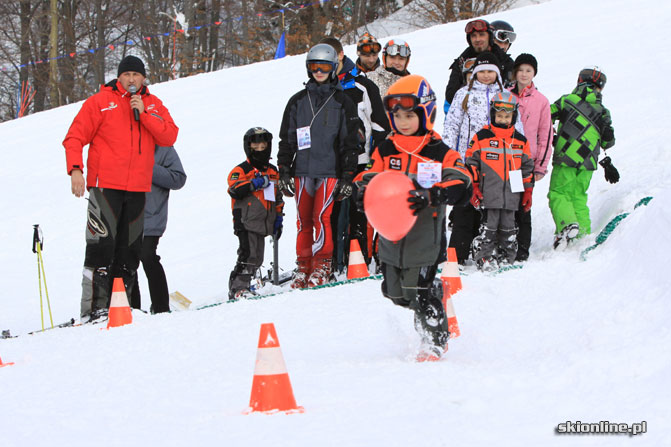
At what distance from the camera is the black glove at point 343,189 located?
7.19 metres

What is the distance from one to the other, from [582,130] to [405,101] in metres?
4.06

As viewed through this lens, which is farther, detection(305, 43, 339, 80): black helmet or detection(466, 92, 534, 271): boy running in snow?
detection(466, 92, 534, 271): boy running in snow

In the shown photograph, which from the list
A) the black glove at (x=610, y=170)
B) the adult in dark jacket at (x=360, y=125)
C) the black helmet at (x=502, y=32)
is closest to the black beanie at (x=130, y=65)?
the adult in dark jacket at (x=360, y=125)

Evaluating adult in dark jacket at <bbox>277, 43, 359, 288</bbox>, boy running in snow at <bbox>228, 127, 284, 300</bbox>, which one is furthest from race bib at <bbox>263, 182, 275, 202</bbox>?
adult in dark jacket at <bbox>277, 43, 359, 288</bbox>

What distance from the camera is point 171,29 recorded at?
3456 centimetres

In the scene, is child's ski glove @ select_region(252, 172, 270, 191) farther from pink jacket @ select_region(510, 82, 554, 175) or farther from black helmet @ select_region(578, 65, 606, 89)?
black helmet @ select_region(578, 65, 606, 89)

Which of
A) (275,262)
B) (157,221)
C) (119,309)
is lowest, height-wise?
(119,309)

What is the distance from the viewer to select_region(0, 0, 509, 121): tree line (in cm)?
3117

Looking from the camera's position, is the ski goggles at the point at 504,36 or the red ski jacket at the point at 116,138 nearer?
the red ski jacket at the point at 116,138

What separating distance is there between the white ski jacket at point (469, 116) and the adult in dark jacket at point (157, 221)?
263 cm

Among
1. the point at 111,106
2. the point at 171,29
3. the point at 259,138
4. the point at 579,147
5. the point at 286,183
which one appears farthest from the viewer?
the point at 171,29

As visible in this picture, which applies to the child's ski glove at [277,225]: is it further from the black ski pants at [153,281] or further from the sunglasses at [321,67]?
the sunglasses at [321,67]

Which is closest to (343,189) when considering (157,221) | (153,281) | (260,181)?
(260,181)

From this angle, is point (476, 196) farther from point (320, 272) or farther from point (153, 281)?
point (153, 281)
